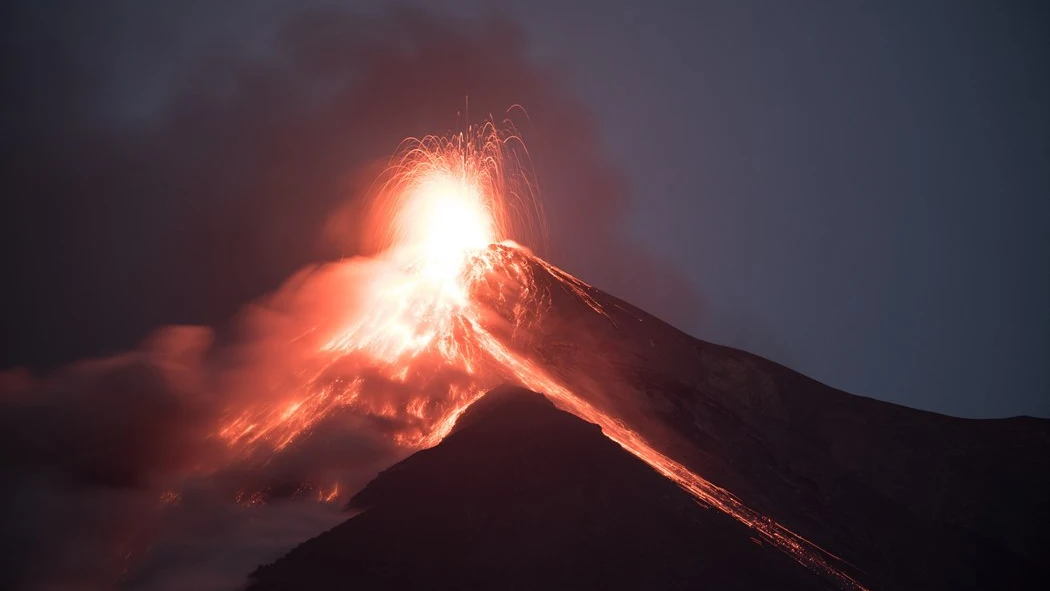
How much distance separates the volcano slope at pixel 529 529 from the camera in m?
32.7

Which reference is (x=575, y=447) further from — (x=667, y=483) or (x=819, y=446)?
(x=819, y=446)

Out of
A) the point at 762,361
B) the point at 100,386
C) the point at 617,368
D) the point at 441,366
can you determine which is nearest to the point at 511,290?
the point at 617,368

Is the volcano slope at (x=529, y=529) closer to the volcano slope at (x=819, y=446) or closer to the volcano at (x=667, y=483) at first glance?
the volcano at (x=667, y=483)

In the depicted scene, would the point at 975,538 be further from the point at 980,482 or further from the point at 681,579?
the point at 681,579

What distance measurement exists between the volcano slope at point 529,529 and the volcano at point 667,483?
8 cm

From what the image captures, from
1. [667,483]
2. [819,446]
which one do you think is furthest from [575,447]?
[819,446]

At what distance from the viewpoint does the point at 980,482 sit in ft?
208

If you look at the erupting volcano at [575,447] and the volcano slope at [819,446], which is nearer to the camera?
the erupting volcano at [575,447]

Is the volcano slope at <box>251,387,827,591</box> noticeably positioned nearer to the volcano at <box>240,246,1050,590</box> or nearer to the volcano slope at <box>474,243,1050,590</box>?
the volcano at <box>240,246,1050,590</box>

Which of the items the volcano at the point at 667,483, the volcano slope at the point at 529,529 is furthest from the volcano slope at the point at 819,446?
the volcano slope at the point at 529,529

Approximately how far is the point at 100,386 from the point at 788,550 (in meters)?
39.3

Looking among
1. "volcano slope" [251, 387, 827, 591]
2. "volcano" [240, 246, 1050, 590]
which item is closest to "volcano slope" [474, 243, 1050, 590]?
"volcano" [240, 246, 1050, 590]

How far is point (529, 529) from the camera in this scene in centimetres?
3547

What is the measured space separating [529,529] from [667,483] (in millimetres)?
7696
